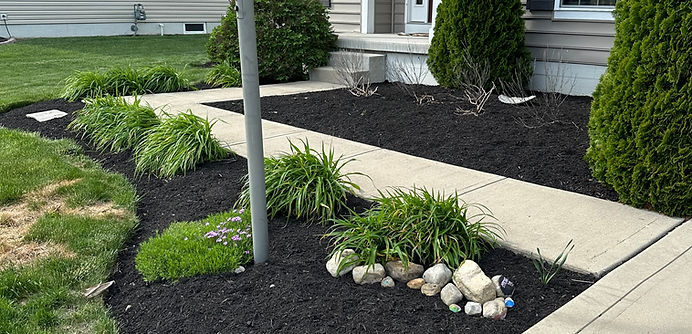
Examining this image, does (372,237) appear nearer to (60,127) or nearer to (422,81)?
(60,127)

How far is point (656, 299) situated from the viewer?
7.93 ft

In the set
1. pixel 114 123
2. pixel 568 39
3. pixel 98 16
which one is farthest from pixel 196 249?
pixel 98 16

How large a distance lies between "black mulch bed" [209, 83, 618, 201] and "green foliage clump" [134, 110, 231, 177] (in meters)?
1.25

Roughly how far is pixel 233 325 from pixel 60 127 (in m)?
4.34

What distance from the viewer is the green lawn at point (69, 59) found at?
796 centimetres

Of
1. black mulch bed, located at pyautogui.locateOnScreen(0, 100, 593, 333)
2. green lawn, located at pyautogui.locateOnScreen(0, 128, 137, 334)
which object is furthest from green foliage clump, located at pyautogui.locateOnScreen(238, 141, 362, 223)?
green lawn, located at pyautogui.locateOnScreen(0, 128, 137, 334)

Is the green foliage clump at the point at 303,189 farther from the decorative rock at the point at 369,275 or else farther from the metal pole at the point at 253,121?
the decorative rock at the point at 369,275

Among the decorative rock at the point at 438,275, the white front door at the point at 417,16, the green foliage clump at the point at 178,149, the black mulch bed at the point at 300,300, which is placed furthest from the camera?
the white front door at the point at 417,16

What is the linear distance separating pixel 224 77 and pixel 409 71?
2669mm

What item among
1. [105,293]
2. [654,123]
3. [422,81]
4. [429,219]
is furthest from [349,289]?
[422,81]

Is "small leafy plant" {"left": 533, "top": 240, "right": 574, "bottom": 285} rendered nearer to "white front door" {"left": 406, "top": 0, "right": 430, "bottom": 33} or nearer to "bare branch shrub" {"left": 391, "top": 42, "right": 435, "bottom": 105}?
"bare branch shrub" {"left": 391, "top": 42, "right": 435, "bottom": 105}

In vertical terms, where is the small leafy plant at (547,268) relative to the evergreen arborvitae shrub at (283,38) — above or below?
below

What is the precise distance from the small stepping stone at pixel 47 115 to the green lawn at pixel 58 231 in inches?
40.2

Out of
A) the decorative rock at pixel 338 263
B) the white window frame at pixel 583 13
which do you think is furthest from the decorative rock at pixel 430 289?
the white window frame at pixel 583 13
